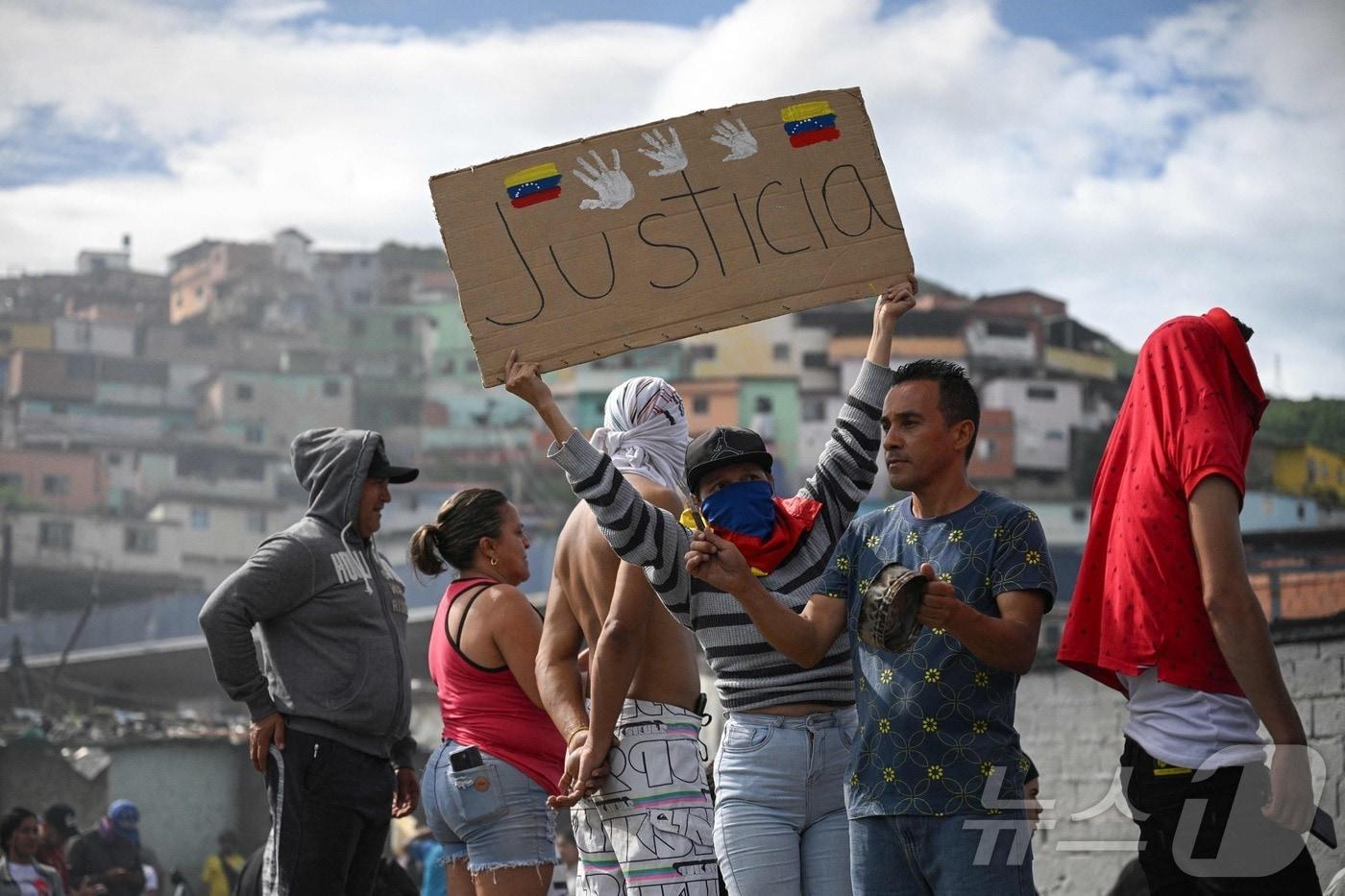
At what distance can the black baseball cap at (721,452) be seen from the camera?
3783mm

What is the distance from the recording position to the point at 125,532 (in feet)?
219

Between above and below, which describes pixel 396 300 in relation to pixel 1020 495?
above

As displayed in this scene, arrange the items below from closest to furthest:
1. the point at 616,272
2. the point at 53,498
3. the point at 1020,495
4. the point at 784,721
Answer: the point at 784,721, the point at 616,272, the point at 1020,495, the point at 53,498

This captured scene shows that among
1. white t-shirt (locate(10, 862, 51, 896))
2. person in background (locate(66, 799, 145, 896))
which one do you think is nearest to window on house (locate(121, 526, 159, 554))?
person in background (locate(66, 799, 145, 896))

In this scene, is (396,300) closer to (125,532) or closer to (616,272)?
(125,532)

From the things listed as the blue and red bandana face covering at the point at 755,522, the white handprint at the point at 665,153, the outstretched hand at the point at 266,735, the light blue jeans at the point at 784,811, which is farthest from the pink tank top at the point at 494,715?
the white handprint at the point at 665,153

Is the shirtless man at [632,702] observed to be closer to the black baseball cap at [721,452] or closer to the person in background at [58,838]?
the black baseball cap at [721,452]

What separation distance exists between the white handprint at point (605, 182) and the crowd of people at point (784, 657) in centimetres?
53

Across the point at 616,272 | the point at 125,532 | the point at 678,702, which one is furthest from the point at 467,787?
the point at 125,532

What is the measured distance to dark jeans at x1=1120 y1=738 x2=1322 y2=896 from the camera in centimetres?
295

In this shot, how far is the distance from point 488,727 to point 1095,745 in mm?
6937

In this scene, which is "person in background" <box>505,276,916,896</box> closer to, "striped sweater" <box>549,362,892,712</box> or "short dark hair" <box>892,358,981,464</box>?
"striped sweater" <box>549,362,892,712</box>

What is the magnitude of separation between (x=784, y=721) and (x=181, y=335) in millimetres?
75704

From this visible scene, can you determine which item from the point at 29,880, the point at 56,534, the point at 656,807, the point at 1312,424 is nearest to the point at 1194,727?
the point at 656,807
